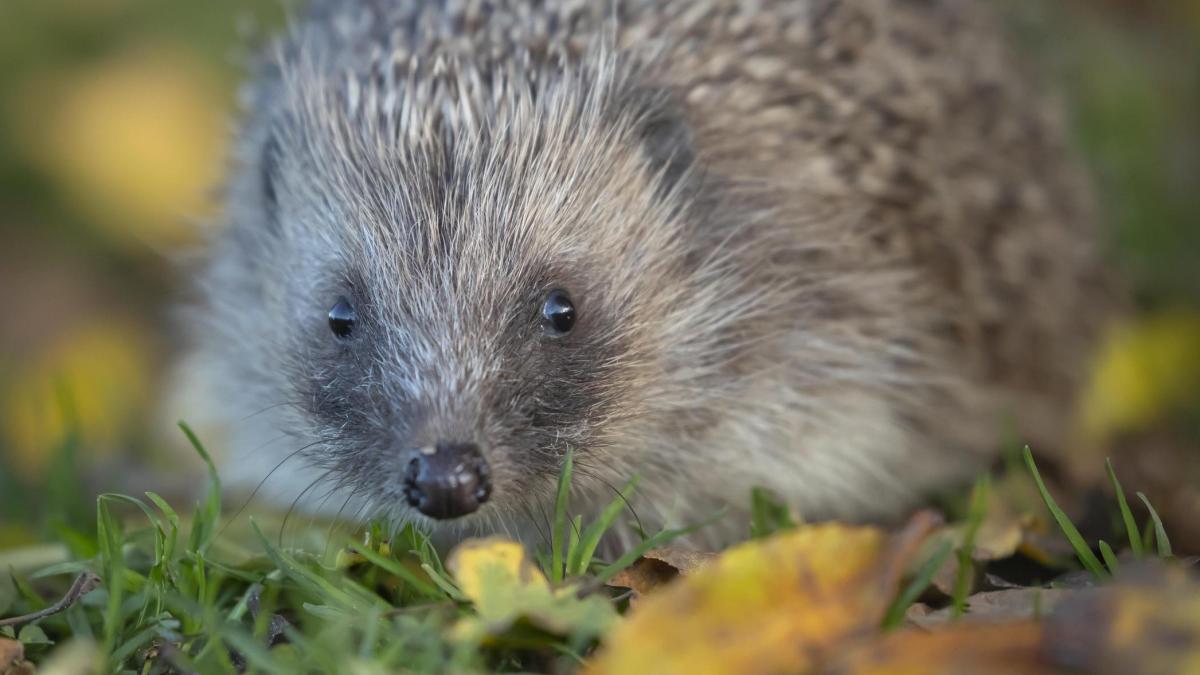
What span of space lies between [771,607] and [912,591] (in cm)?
22

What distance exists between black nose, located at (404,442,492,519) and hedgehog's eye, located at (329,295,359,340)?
388 mm

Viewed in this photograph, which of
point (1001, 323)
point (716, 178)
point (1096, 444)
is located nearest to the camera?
point (716, 178)

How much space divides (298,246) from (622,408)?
0.66 metres

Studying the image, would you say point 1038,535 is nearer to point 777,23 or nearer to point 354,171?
point 777,23

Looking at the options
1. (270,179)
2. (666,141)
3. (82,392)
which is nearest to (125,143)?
(82,392)

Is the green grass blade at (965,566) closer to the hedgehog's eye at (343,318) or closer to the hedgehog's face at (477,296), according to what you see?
the hedgehog's face at (477,296)

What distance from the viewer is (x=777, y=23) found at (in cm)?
260

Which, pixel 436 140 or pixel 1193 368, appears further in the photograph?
pixel 1193 368

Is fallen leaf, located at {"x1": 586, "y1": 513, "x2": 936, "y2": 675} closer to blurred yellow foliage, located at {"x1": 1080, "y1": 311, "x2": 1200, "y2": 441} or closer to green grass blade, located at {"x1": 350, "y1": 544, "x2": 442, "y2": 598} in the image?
green grass blade, located at {"x1": 350, "y1": 544, "x2": 442, "y2": 598}

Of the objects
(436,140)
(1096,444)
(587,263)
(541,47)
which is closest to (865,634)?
(587,263)

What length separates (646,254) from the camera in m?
2.37

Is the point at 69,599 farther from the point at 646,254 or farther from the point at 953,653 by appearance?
the point at 953,653

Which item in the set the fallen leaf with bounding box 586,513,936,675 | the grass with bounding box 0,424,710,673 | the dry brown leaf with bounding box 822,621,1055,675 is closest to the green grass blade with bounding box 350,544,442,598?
the grass with bounding box 0,424,710,673

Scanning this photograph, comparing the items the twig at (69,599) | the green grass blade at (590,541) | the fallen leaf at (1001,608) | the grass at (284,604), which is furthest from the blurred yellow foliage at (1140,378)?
the twig at (69,599)
